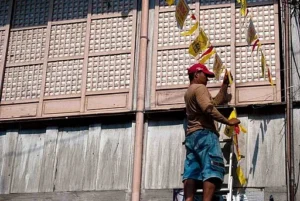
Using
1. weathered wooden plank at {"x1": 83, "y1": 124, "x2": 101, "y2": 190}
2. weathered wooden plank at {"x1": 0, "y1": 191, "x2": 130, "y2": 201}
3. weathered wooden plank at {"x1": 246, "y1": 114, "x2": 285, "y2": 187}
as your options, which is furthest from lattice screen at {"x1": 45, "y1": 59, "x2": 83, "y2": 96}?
weathered wooden plank at {"x1": 246, "y1": 114, "x2": 285, "y2": 187}

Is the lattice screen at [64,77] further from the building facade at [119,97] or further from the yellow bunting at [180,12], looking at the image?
the yellow bunting at [180,12]

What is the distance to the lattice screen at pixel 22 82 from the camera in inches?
409

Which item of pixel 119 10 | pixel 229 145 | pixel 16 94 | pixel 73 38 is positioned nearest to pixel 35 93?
pixel 16 94

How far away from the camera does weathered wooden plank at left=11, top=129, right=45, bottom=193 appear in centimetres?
983

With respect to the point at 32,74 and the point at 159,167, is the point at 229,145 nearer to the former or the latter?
the point at 159,167

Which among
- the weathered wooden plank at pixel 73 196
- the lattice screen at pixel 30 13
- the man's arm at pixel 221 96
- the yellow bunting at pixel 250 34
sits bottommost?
the weathered wooden plank at pixel 73 196

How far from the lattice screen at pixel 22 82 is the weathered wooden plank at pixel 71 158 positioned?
0.82 m

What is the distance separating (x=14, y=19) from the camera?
10.9m

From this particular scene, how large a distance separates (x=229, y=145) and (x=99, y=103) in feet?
A: 6.25

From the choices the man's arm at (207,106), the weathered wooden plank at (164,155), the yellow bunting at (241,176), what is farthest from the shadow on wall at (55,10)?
the yellow bunting at (241,176)

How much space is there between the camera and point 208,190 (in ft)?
26.3

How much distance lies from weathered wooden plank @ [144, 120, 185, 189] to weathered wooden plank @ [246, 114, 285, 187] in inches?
34.3

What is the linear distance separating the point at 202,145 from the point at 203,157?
0.45 ft

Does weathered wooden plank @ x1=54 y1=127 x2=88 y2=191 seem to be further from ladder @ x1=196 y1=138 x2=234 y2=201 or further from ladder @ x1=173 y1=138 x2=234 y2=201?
ladder @ x1=196 y1=138 x2=234 y2=201
